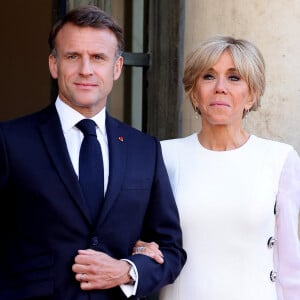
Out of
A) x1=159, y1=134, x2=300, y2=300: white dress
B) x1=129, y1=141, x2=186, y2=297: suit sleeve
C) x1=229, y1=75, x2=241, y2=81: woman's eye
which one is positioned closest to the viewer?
x1=129, y1=141, x2=186, y2=297: suit sleeve

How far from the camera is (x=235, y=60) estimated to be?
3504mm

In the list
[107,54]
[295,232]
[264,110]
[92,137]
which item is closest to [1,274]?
[92,137]

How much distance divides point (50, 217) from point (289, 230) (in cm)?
101

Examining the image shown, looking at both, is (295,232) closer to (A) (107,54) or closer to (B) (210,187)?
(B) (210,187)

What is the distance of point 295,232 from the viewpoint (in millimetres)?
3564

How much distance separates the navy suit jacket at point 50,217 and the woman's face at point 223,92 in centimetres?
48

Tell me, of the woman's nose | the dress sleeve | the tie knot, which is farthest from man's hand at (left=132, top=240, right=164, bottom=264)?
the woman's nose

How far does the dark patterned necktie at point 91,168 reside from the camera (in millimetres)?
3109

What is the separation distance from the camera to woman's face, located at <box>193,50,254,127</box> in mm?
3504

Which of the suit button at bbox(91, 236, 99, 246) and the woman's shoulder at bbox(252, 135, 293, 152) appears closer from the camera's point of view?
the suit button at bbox(91, 236, 99, 246)

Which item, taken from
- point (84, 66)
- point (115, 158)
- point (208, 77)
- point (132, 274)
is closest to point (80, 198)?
point (115, 158)

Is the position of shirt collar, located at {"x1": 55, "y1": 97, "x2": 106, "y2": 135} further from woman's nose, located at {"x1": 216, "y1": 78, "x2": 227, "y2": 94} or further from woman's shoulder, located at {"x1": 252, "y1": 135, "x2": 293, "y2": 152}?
woman's shoulder, located at {"x1": 252, "y1": 135, "x2": 293, "y2": 152}

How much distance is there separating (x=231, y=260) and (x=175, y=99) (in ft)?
4.48

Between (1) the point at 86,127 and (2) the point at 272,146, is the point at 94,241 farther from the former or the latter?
(2) the point at 272,146
